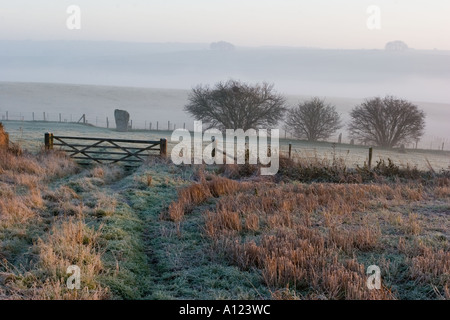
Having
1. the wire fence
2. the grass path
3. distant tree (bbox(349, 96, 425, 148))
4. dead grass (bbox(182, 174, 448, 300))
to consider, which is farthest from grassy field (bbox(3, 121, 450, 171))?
the grass path

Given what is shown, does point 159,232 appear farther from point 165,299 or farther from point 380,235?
point 380,235

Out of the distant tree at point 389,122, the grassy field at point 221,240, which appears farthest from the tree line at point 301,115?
the grassy field at point 221,240

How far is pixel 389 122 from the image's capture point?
51.7m

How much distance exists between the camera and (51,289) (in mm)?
5293

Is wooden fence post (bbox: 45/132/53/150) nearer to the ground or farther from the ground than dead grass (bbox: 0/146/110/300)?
farther from the ground

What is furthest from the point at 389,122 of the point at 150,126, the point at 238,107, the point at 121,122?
the point at 121,122

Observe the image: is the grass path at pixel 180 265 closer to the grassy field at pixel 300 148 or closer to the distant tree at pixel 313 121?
the grassy field at pixel 300 148

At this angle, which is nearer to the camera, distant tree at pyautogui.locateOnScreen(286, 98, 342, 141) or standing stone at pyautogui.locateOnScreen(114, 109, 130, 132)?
standing stone at pyautogui.locateOnScreen(114, 109, 130, 132)

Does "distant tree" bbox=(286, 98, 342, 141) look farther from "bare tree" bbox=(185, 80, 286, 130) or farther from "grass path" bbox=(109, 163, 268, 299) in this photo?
"grass path" bbox=(109, 163, 268, 299)

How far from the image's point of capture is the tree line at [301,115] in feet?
156

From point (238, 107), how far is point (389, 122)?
19059 millimetres

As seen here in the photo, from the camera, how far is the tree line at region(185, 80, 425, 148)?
47406 mm

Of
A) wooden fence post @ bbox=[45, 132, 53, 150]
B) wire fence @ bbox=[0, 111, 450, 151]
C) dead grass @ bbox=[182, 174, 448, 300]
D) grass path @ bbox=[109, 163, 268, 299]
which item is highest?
wooden fence post @ bbox=[45, 132, 53, 150]

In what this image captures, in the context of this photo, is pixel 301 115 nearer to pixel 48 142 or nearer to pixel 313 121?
pixel 313 121
